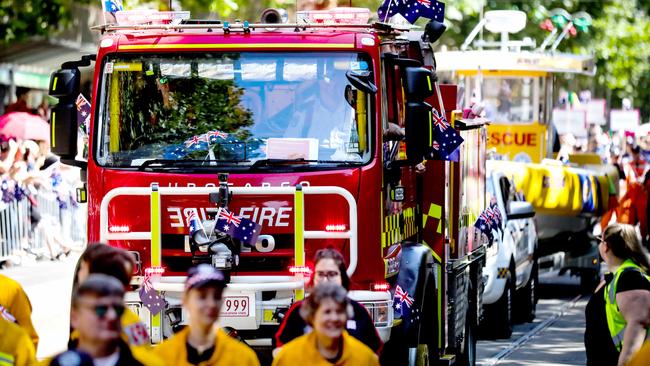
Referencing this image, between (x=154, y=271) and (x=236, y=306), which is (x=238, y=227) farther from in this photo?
(x=154, y=271)

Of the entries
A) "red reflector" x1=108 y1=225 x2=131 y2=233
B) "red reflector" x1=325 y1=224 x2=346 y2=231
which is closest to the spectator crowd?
"red reflector" x1=108 y1=225 x2=131 y2=233

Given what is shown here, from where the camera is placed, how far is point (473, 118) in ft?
45.6

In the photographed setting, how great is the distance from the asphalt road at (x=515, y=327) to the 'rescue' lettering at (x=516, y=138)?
459 cm

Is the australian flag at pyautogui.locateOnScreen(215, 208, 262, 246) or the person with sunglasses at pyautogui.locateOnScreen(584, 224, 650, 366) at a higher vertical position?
the australian flag at pyautogui.locateOnScreen(215, 208, 262, 246)

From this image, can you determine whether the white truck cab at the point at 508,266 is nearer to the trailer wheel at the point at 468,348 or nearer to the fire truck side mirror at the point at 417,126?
the trailer wheel at the point at 468,348

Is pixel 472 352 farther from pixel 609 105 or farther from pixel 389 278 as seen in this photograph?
pixel 609 105

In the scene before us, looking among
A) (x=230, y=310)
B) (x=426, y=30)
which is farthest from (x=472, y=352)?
(x=230, y=310)

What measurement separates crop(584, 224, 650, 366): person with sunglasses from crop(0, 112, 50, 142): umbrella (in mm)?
15499

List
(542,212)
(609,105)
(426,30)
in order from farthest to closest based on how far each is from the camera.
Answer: (609,105), (542,212), (426,30)

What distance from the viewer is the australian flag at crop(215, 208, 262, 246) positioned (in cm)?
1021

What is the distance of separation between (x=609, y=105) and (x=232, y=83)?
6485 centimetres

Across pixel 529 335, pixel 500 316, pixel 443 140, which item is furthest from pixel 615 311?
pixel 529 335

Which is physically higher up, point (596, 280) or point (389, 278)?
point (389, 278)

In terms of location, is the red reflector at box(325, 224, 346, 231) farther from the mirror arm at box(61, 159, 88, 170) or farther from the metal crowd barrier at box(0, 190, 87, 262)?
the metal crowd barrier at box(0, 190, 87, 262)
